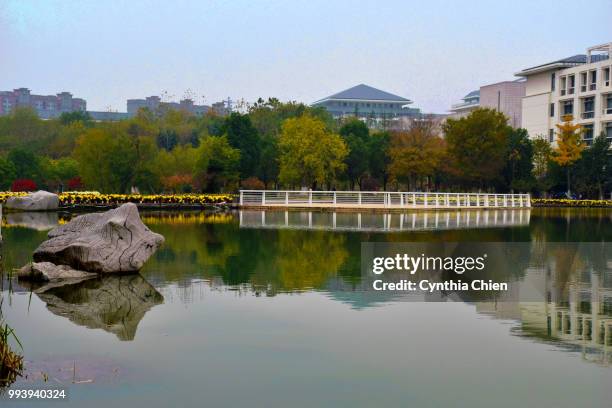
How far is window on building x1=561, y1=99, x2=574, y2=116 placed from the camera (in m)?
59.9

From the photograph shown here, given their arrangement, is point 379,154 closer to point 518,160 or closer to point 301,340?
point 518,160

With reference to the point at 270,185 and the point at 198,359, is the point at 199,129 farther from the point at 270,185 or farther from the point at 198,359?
the point at 198,359

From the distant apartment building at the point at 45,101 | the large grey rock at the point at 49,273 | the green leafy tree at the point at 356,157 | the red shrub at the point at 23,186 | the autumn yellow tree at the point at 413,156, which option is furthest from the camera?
the distant apartment building at the point at 45,101

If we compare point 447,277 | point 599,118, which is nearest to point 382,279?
point 447,277

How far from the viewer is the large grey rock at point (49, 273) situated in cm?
1250

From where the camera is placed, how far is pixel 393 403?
6773mm

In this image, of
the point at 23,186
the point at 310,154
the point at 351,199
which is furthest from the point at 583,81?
the point at 23,186

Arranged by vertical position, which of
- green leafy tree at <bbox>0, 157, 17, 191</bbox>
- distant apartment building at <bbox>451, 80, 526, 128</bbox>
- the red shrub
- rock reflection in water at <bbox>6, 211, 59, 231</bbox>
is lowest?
rock reflection in water at <bbox>6, 211, 59, 231</bbox>

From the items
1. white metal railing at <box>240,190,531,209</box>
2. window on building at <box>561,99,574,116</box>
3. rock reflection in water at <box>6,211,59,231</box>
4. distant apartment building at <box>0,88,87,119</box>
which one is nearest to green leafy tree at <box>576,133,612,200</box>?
window on building at <box>561,99,574,116</box>

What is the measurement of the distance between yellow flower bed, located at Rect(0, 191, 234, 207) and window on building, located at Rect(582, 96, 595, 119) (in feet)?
101

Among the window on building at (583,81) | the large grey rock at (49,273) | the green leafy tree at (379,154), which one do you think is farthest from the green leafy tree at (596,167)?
the large grey rock at (49,273)

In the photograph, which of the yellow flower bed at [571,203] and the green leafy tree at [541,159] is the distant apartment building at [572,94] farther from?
the yellow flower bed at [571,203]

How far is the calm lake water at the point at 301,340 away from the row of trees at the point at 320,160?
27.2m

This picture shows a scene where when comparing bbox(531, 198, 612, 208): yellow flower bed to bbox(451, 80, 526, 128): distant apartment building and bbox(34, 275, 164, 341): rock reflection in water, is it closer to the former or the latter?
bbox(34, 275, 164, 341): rock reflection in water
